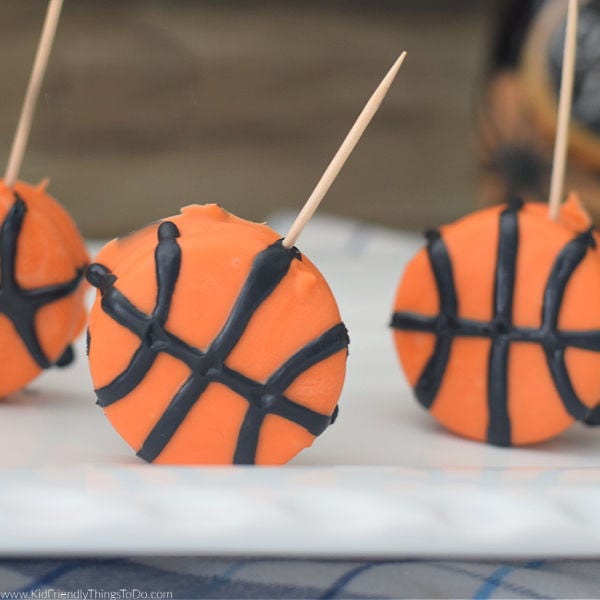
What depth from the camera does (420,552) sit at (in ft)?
1.89

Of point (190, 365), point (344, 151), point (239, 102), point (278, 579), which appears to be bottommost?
point (278, 579)

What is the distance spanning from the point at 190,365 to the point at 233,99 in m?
1.50

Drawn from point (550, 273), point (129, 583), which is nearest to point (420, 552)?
point (129, 583)

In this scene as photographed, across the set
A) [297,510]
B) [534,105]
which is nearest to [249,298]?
[297,510]

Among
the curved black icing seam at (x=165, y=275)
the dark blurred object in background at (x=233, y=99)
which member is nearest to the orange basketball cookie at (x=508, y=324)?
the curved black icing seam at (x=165, y=275)

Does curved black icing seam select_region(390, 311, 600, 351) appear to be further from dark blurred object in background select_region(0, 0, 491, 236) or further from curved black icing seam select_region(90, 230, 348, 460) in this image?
dark blurred object in background select_region(0, 0, 491, 236)

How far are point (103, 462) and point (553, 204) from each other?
15.1 inches

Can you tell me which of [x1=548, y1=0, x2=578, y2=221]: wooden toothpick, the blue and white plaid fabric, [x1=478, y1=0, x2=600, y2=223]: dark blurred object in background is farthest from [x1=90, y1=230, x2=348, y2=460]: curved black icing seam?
[x1=478, y1=0, x2=600, y2=223]: dark blurred object in background

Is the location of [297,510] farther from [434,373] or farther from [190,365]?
[434,373]

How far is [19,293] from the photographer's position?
2.62 feet

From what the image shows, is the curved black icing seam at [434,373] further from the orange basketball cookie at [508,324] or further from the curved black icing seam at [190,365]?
the curved black icing seam at [190,365]

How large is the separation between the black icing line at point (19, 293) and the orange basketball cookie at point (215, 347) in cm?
12

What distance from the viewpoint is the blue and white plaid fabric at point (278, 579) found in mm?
566

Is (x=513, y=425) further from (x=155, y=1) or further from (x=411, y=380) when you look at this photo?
(x=155, y=1)
